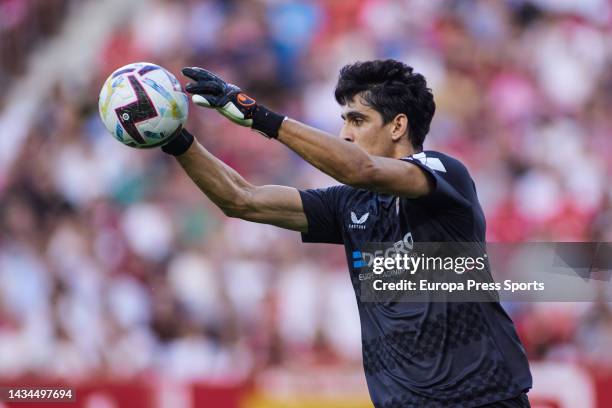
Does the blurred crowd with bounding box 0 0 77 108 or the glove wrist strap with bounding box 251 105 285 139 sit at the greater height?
the blurred crowd with bounding box 0 0 77 108

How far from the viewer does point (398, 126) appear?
582cm

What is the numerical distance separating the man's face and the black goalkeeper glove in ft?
2.58

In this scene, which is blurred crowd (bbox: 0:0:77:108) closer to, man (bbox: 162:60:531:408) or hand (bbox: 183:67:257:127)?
man (bbox: 162:60:531:408)

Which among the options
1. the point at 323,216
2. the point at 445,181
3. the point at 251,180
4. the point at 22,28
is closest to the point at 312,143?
the point at 445,181

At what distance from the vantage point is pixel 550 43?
469 inches

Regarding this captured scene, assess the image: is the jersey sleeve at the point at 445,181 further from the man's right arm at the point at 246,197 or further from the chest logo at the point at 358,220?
the man's right arm at the point at 246,197

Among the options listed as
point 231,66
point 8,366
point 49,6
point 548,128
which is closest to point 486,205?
point 548,128

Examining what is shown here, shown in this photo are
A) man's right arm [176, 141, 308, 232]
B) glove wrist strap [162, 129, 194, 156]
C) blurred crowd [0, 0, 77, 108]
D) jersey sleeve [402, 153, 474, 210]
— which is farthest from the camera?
blurred crowd [0, 0, 77, 108]

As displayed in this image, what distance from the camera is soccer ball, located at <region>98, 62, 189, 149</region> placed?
5.42 meters

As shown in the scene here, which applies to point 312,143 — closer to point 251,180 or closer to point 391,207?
point 391,207

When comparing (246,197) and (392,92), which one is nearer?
(392,92)

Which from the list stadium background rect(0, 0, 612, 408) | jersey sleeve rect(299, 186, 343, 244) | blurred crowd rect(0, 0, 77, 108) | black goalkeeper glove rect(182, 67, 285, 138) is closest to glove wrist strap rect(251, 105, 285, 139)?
black goalkeeper glove rect(182, 67, 285, 138)

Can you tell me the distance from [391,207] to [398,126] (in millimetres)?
471

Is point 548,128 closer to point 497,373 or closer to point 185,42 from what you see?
point 185,42
